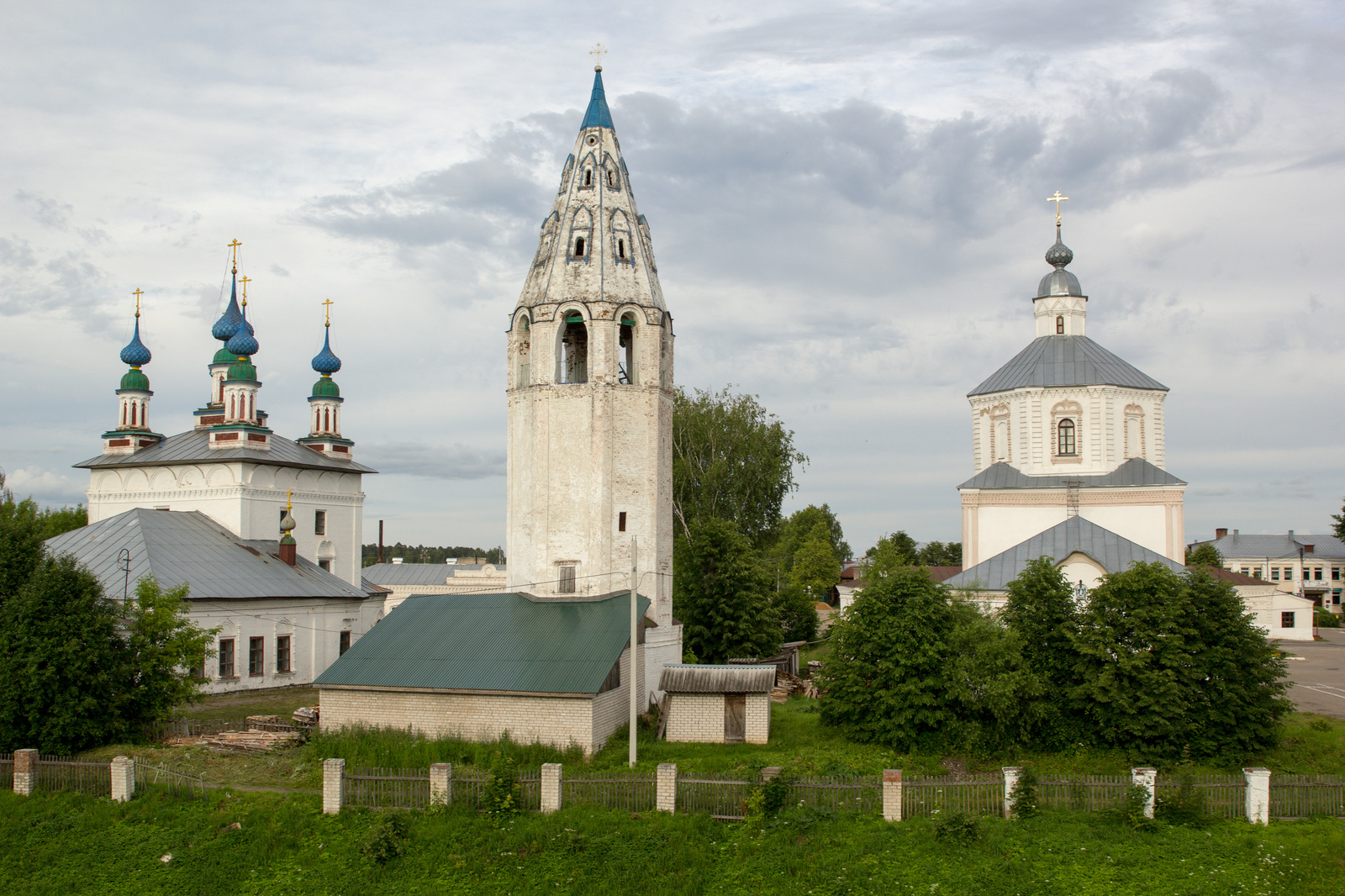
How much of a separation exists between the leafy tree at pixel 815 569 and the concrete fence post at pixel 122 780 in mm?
50379

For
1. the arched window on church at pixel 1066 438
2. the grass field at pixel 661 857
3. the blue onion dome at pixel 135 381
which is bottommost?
the grass field at pixel 661 857

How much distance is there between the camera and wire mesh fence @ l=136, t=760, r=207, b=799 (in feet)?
57.8

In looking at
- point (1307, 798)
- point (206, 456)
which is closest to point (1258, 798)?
point (1307, 798)

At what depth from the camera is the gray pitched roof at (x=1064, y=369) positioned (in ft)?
127

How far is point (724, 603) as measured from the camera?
3156 centimetres

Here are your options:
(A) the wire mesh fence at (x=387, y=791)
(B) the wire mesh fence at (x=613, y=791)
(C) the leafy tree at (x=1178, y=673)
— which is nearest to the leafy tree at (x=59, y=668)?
(A) the wire mesh fence at (x=387, y=791)

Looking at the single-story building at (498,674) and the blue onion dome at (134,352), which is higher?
the blue onion dome at (134,352)

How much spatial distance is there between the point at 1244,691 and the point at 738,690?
31.4ft

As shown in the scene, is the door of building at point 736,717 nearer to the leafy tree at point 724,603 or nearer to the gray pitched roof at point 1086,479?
the leafy tree at point 724,603

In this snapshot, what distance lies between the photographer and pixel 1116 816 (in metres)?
15.7

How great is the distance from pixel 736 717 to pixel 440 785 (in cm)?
662

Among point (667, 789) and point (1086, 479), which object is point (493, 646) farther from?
point (1086, 479)

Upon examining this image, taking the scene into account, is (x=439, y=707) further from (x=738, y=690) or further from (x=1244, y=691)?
(x=1244, y=691)

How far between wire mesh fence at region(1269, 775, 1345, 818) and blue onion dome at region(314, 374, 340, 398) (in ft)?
123
